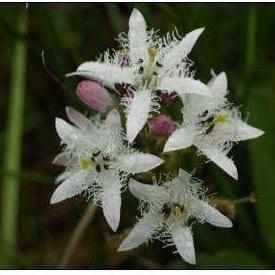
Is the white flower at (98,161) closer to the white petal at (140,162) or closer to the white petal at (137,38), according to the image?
the white petal at (140,162)

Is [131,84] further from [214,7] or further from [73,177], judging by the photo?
[214,7]

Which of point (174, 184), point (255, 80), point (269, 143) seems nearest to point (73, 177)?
point (174, 184)

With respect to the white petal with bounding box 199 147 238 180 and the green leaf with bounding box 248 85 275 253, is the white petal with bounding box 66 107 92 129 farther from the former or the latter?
the green leaf with bounding box 248 85 275 253

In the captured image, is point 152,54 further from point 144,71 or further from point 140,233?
point 140,233

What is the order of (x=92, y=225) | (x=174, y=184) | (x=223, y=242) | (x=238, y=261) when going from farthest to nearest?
(x=92, y=225) → (x=223, y=242) → (x=238, y=261) → (x=174, y=184)

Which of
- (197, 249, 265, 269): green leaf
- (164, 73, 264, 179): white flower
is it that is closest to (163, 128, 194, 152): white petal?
(164, 73, 264, 179): white flower

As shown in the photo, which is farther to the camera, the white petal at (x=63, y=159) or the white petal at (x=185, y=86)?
the white petal at (x=63, y=159)

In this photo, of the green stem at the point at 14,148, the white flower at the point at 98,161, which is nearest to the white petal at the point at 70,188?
the white flower at the point at 98,161
